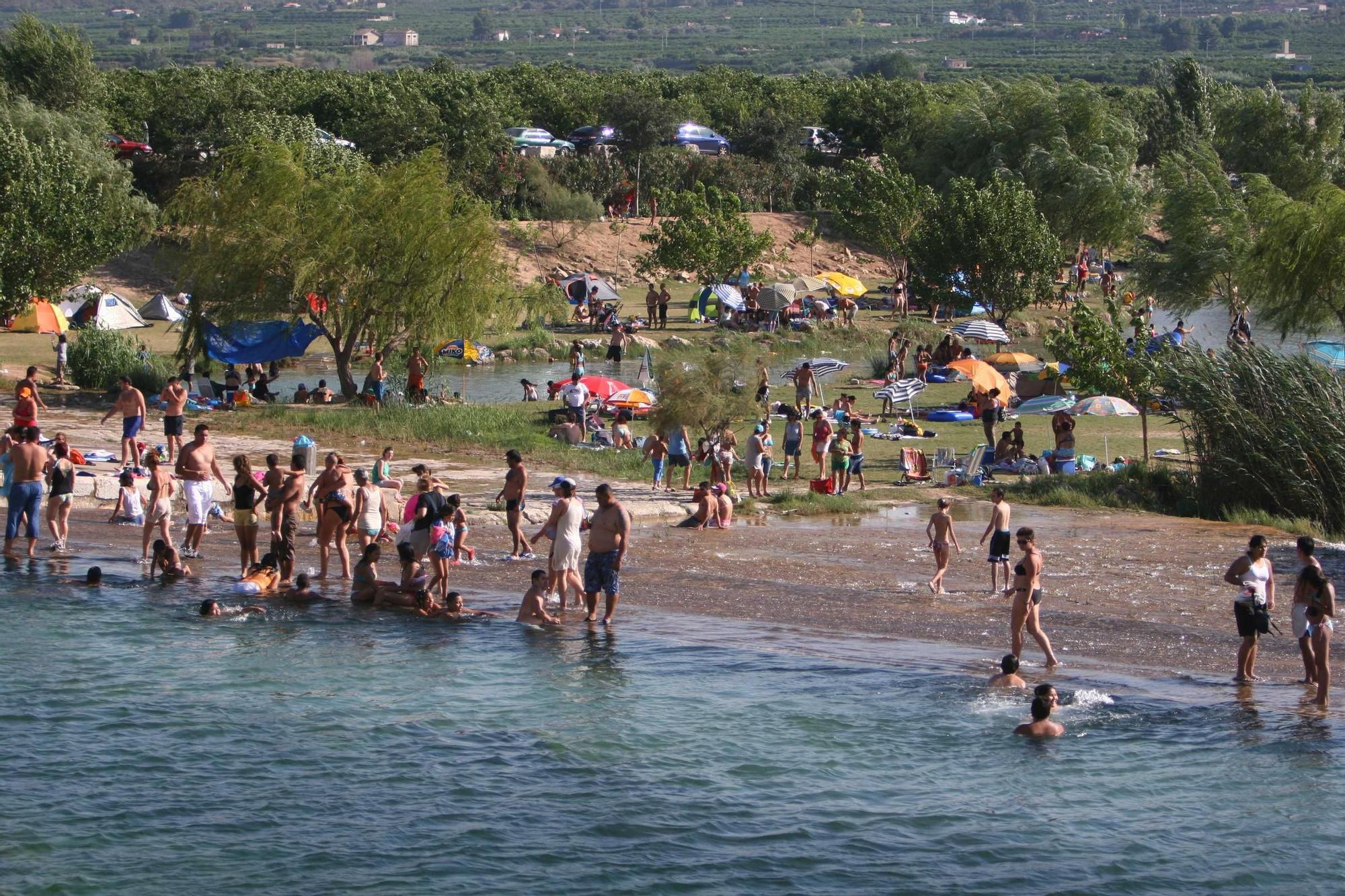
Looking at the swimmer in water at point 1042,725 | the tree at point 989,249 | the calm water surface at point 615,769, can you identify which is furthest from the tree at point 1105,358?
the tree at point 989,249

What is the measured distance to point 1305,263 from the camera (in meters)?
29.5

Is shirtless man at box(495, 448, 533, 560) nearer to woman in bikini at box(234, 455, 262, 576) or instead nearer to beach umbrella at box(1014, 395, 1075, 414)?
woman in bikini at box(234, 455, 262, 576)

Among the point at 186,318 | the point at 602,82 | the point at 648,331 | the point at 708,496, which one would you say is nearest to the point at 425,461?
the point at 708,496

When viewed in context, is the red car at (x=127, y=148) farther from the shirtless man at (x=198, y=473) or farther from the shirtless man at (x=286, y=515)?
the shirtless man at (x=286, y=515)

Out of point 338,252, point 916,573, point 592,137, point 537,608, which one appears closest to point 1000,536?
point 916,573

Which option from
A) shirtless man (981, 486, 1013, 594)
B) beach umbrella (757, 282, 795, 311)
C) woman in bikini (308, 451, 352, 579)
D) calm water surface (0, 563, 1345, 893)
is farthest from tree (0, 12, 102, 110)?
shirtless man (981, 486, 1013, 594)

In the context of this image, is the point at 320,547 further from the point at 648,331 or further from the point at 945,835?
the point at 648,331

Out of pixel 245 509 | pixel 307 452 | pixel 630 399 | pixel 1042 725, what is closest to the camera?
pixel 1042 725

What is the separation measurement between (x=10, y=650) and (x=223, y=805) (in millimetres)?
5088

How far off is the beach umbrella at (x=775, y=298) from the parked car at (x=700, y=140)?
2431 centimetres

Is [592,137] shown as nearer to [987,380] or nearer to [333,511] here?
[987,380]

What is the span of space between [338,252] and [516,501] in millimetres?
11491

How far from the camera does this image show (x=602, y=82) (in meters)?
83.7

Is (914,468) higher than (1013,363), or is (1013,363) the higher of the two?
(1013,363)
